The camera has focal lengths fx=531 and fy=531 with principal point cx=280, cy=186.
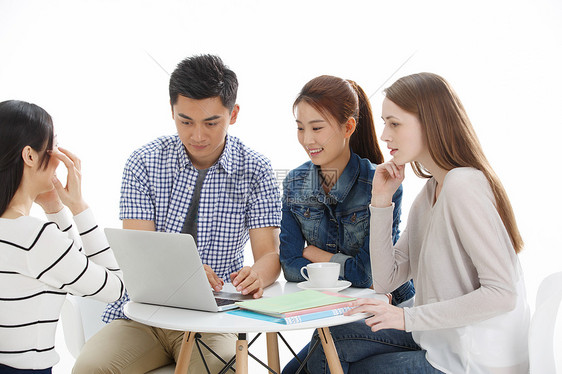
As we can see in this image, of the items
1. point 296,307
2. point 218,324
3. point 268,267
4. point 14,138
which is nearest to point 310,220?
point 268,267

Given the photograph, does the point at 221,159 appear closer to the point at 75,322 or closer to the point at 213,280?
the point at 213,280

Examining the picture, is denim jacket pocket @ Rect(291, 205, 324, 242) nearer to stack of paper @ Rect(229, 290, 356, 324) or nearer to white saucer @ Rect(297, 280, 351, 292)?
white saucer @ Rect(297, 280, 351, 292)

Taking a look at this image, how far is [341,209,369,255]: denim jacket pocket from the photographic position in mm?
1771

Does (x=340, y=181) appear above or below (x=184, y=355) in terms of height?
above

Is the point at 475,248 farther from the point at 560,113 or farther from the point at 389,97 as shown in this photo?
the point at 560,113

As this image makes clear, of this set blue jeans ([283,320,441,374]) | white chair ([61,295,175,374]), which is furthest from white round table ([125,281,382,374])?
white chair ([61,295,175,374])

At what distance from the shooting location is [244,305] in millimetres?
1310

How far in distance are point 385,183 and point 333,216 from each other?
1.01 feet

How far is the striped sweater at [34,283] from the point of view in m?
1.29

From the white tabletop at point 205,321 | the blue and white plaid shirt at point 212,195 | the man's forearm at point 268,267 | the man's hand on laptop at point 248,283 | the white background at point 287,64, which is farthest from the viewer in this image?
the white background at point 287,64

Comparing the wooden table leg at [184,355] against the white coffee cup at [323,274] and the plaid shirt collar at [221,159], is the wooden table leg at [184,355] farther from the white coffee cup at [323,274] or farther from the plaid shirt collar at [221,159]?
the plaid shirt collar at [221,159]

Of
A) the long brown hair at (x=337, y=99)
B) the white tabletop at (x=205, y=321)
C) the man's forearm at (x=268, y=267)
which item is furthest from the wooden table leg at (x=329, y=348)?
the long brown hair at (x=337, y=99)

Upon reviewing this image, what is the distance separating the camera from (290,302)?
1306 mm

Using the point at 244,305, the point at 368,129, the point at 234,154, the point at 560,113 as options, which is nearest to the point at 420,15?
the point at 560,113
